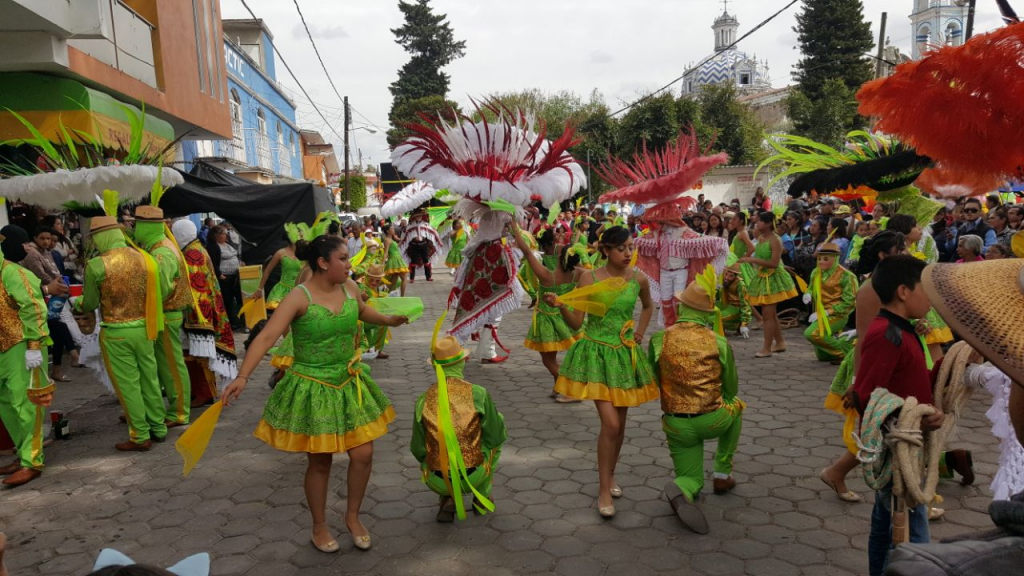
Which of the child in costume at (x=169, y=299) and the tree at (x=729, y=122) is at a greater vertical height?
the tree at (x=729, y=122)

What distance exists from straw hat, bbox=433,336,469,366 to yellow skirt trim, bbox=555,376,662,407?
71 cm

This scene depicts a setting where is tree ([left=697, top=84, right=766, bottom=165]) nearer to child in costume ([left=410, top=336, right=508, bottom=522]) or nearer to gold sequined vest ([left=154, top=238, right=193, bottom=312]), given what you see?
gold sequined vest ([left=154, top=238, right=193, bottom=312])

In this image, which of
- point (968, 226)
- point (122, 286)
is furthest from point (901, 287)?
point (968, 226)

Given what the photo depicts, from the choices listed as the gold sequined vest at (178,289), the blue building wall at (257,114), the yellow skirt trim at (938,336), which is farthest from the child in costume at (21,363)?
the blue building wall at (257,114)

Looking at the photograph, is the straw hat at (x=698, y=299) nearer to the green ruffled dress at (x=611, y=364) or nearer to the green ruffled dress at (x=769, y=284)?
the green ruffled dress at (x=611, y=364)

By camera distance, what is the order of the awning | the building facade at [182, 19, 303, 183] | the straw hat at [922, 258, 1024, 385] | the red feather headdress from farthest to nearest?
the building facade at [182, 19, 303, 183] < the awning < the red feather headdress < the straw hat at [922, 258, 1024, 385]

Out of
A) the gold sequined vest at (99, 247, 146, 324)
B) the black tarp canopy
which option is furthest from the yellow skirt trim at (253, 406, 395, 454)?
the black tarp canopy

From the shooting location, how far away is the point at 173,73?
41.9ft

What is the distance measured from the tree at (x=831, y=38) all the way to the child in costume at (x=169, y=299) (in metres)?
44.2

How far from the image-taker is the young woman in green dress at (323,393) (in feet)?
12.0

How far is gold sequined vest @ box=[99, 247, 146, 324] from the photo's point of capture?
5.52 metres

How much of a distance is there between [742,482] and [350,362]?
275cm

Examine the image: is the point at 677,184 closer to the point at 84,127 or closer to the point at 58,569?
the point at 58,569

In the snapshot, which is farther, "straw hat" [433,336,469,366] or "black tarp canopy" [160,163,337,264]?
"black tarp canopy" [160,163,337,264]
